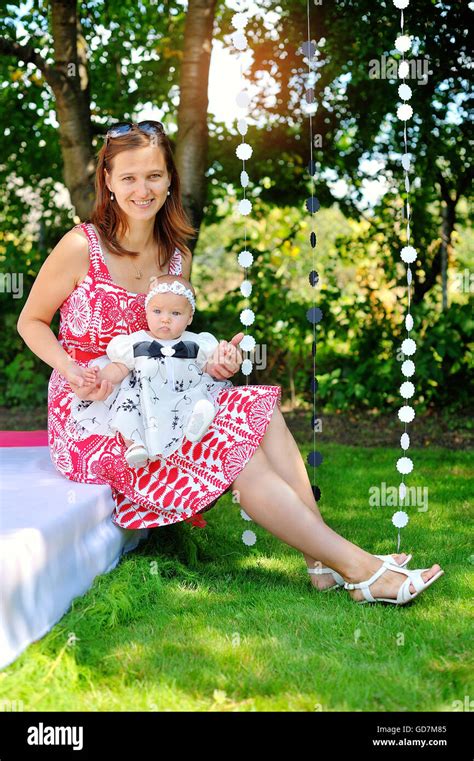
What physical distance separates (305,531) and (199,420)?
0.44 metres

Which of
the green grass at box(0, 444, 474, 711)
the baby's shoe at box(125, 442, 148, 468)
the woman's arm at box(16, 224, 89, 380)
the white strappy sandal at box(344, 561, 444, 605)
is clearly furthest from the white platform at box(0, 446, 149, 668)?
the white strappy sandal at box(344, 561, 444, 605)

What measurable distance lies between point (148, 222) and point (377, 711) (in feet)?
5.78

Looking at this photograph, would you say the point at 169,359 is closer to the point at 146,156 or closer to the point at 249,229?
the point at 146,156

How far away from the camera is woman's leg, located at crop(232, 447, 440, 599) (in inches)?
98.7

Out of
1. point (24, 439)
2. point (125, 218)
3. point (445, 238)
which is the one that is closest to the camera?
point (125, 218)

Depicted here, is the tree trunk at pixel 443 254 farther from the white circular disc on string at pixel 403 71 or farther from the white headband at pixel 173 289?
the white headband at pixel 173 289

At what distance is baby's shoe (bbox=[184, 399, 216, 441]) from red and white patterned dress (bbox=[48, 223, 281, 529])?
57 millimetres

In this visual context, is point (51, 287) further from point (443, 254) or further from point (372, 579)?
point (443, 254)

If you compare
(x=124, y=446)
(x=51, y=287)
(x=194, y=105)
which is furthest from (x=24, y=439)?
(x=194, y=105)

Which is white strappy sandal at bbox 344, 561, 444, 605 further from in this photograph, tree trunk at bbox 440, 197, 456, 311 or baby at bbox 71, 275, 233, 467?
tree trunk at bbox 440, 197, 456, 311

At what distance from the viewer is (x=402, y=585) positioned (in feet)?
8.19

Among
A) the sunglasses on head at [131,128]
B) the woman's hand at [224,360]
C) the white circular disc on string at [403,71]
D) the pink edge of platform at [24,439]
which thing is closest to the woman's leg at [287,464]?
the woman's hand at [224,360]

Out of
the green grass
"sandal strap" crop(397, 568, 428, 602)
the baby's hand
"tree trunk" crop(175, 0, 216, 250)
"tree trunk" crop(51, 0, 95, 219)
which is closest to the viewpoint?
the green grass
